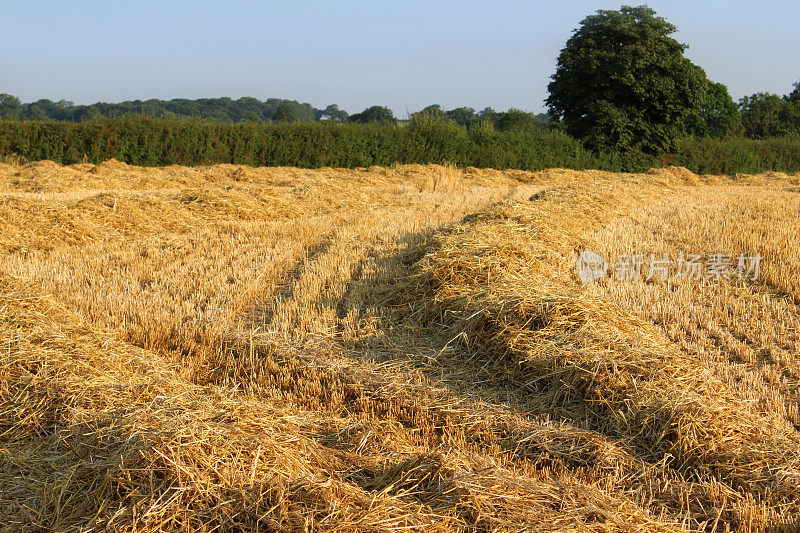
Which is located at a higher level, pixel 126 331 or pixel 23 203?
pixel 23 203

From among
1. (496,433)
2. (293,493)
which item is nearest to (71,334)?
(293,493)

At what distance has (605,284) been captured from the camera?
6539 mm

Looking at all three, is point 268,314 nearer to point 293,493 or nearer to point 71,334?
point 71,334

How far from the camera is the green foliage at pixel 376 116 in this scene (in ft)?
82.1

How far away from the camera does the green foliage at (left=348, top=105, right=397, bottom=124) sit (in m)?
25.0

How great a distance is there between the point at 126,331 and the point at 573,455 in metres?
3.57

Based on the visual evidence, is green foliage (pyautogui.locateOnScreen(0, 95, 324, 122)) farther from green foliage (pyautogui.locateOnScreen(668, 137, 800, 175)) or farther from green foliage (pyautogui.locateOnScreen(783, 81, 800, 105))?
green foliage (pyautogui.locateOnScreen(783, 81, 800, 105))

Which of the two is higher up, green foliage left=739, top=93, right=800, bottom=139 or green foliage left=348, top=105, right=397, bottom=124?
green foliage left=739, top=93, right=800, bottom=139

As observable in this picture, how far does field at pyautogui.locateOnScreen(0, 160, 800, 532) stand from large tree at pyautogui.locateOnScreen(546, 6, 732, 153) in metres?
24.5

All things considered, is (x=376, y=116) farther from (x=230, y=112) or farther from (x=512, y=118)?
(x=230, y=112)

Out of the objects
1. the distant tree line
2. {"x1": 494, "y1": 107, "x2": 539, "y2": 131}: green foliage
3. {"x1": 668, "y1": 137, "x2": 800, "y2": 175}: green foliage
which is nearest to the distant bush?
the distant tree line

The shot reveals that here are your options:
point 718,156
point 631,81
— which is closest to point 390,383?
point 631,81

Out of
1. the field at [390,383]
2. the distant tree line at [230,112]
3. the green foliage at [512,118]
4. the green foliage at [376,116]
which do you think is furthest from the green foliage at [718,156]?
the field at [390,383]

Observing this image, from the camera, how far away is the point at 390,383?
13.0 ft
